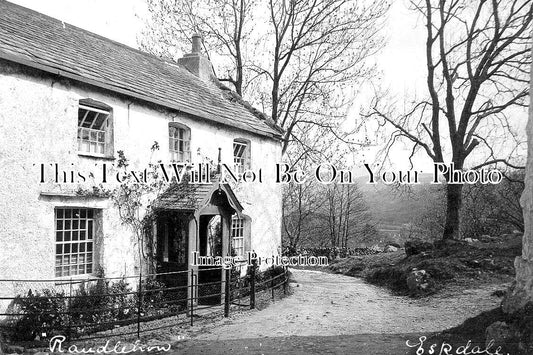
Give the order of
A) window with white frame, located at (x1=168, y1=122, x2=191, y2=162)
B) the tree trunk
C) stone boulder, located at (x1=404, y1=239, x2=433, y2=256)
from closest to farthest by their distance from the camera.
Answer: window with white frame, located at (x1=168, y1=122, x2=191, y2=162), stone boulder, located at (x1=404, y1=239, x2=433, y2=256), the tree trunk

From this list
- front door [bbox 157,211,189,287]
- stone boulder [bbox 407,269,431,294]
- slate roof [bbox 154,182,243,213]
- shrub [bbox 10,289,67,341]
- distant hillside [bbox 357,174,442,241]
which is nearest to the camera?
shrub [bbox 10,289,67,341]

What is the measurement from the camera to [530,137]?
20.3 feet

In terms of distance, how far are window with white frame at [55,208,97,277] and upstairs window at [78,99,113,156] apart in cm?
156

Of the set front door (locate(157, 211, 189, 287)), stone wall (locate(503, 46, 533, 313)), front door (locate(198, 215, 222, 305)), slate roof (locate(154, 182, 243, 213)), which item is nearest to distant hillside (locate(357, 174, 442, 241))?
front door (locate(198, 215, 222, 305))

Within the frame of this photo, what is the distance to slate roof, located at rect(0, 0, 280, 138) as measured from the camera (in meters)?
9.69

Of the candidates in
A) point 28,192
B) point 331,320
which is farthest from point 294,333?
point 28,192

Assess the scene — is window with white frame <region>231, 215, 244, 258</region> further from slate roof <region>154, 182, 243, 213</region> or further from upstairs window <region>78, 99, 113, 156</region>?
upstairs window <region>78, 99, 113, 156</region>

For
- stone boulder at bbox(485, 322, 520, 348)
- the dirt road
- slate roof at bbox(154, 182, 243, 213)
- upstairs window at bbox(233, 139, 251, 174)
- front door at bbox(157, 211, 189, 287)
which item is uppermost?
upstairs window at bbox(233, 139, 251, 174)

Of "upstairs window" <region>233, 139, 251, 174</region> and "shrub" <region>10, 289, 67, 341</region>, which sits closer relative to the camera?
"shrub" <region>10, 289, 67, 341</region>

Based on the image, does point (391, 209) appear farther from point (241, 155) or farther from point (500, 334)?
point (500, 334)

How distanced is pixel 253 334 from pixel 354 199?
36.8m

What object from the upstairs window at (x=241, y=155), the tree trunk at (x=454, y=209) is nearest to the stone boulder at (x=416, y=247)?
the tree trunk at (x=454, y=209)

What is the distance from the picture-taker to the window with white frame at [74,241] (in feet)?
31.4

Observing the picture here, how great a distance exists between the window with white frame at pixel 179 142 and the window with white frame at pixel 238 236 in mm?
3545
